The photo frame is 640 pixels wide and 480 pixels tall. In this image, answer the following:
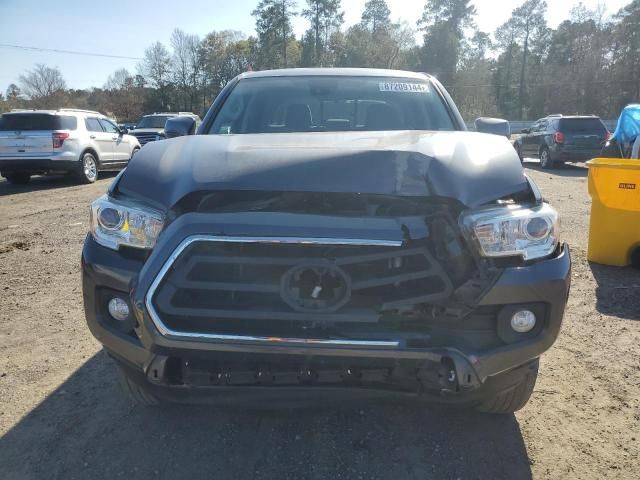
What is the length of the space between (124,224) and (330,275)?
2.89 ft

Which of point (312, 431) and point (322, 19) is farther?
point (322, 19)

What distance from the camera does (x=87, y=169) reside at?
12.6 meters

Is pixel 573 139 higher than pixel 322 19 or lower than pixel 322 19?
lower

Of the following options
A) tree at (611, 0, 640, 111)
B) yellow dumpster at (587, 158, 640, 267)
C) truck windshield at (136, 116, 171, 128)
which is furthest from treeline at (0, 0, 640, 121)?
yellow dumpster at (587, 158, 640, 267)

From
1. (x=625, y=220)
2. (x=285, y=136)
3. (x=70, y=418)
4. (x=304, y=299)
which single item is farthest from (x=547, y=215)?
(x=625, y=220)

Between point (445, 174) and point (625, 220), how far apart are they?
3.98 meters

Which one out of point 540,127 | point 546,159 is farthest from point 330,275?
point 540,127

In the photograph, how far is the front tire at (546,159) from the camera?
16.0 metres

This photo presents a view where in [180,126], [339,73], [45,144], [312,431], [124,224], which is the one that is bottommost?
[312,431]

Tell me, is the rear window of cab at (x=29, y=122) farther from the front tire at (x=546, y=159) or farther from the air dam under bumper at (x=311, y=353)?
the front tire at (x=546, y=159)

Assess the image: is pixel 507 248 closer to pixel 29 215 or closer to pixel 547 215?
pixel 547 215

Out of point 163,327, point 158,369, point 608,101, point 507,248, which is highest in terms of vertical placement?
point 608,101

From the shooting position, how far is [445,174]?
201 centimetres

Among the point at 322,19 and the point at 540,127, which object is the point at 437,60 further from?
the point at 540,127
